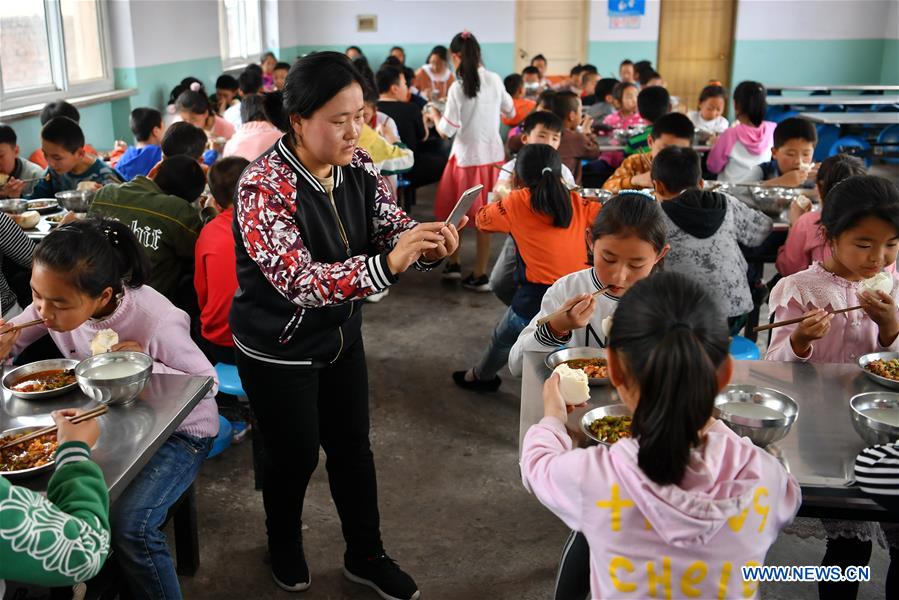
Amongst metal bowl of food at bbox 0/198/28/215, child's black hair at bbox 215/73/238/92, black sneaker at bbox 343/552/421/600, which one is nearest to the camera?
black sneaker at bbox 343/552/421/600

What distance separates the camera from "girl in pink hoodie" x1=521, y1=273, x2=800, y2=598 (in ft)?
3.67

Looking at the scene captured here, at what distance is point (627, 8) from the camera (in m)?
10.8

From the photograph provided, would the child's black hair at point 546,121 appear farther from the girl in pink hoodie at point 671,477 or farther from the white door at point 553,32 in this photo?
the white door at point 553,32

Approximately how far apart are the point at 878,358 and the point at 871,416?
299mm

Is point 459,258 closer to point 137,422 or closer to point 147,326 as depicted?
point 147,326

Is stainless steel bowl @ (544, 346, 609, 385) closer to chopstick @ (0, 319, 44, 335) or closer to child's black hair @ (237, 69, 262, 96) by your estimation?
chopstick @ (0, 319, 44, 335)

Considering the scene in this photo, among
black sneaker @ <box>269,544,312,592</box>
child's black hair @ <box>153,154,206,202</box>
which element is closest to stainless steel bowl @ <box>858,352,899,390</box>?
black sneaker @ <box>269,544,312,592</box>

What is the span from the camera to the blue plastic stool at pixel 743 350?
2.64 metres

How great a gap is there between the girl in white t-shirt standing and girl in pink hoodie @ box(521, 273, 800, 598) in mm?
3763

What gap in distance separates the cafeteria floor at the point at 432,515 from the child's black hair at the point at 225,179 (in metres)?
0.91

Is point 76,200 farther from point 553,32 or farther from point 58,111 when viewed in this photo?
point 553,32

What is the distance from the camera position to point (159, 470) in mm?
1918

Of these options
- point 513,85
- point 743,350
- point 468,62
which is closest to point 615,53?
point 513,85

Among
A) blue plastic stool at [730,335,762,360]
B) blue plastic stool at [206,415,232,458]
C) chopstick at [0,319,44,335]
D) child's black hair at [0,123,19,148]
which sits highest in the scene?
A: child's black hair at [0,123,19,148]
